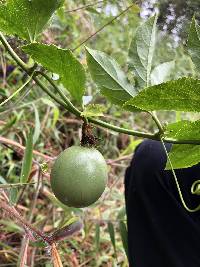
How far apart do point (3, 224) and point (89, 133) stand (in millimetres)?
744

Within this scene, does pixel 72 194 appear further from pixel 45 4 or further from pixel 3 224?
pixel 3 224

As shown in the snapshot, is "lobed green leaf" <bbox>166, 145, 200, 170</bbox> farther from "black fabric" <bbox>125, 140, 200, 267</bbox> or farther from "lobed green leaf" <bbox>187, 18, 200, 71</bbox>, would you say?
"black fabric" <bbox>125, 140, 200, 267</bbox>

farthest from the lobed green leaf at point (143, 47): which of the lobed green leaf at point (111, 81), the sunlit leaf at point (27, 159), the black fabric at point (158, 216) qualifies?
the black fabric at point (158, 216)

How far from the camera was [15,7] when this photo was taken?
435 millimetres

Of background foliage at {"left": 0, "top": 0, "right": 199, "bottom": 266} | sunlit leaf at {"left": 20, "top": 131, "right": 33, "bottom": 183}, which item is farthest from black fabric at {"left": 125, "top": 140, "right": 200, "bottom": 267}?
sunlit leaf at {"left": 20, "top": 131, "right": 33, "bottom": 183}

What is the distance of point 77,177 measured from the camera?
50 cm

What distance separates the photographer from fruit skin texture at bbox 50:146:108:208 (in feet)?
1.62

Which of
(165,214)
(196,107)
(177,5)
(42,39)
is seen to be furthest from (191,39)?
(42,39)

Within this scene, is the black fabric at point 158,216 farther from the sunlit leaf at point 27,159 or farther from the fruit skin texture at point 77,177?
the fruit skin texture at point 77,177

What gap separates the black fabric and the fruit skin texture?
50cm

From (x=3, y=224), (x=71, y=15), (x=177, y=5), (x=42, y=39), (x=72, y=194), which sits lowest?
(x=72, y=194)

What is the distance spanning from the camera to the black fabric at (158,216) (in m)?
1.02

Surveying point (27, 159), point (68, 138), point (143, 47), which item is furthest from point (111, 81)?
point (68, 138)

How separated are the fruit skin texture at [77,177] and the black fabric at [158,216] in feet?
1.64
